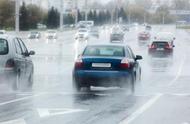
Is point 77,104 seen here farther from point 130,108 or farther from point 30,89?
point 30,89

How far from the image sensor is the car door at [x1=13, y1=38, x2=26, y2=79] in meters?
17.8

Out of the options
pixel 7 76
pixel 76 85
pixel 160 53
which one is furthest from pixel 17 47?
pixel 160 53

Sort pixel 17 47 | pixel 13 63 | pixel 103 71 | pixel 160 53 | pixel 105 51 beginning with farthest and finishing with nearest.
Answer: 1. pixel 160 53
2. pixel 17 47
3. pixel 105 51
4. pixel 103 71
5. pixel 13 63

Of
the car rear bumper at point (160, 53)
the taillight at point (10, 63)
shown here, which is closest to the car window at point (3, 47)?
the taillight at point (10, 63)

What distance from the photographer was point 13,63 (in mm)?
17438

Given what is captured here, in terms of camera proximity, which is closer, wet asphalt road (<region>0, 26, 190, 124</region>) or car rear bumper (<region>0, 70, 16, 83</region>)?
wet asphalt road (<region>0, 26, 190, 124</region>)

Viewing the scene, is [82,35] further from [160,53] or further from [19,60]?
[19,60]

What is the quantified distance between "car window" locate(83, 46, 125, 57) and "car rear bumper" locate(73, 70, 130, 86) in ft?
2.19

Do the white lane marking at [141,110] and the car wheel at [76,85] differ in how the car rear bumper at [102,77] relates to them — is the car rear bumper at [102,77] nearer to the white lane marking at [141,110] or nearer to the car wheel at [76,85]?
the car wheel at [76,85]

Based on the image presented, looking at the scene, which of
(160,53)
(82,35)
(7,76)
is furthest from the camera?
(82,35)

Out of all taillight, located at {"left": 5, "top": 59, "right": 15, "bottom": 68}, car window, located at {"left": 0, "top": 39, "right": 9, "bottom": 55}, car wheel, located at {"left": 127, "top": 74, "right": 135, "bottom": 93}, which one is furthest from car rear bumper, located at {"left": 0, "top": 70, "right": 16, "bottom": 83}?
car wheel, located at {"left": 127, "top": 74, "right": 135, "bottom": 93}

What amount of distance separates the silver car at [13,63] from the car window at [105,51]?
183 cm

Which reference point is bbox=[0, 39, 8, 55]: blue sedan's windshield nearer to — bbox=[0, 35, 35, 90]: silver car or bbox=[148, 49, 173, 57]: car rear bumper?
bbox=[0, 35, 35, 90]: silver car

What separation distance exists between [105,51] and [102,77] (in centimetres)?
97
